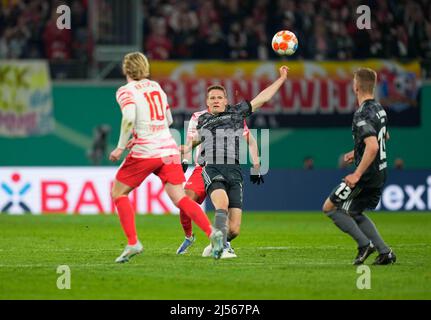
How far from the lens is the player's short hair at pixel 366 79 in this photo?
12641 mm

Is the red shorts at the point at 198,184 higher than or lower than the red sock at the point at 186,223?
higher

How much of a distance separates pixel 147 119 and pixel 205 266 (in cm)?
181

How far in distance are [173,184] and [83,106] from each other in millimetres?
16551

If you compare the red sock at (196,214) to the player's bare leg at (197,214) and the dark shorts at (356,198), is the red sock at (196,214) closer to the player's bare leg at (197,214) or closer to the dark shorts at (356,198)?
the player's bare leg at (197,214)

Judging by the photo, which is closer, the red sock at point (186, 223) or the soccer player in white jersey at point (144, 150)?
the soccer player in white jersey at point (144, 150)

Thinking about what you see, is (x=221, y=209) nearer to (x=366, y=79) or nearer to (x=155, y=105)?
(x=155, y=105)

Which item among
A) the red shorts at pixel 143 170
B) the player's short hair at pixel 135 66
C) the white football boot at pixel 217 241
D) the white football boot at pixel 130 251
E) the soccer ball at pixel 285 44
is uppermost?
the soccer ball at pixel 285 44

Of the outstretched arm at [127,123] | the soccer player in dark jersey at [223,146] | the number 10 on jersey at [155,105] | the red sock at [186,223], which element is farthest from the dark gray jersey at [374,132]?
the red sock at [186,223]

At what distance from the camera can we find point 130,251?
42.6 feet

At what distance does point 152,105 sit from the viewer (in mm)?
12930

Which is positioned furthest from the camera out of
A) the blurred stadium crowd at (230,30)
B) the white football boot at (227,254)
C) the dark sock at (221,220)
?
the blurred stadium crowd at (230,30)

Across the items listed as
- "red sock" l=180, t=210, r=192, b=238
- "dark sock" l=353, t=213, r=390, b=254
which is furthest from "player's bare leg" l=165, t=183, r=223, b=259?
"dark sock" l=353, t=213, r=390, b=254
